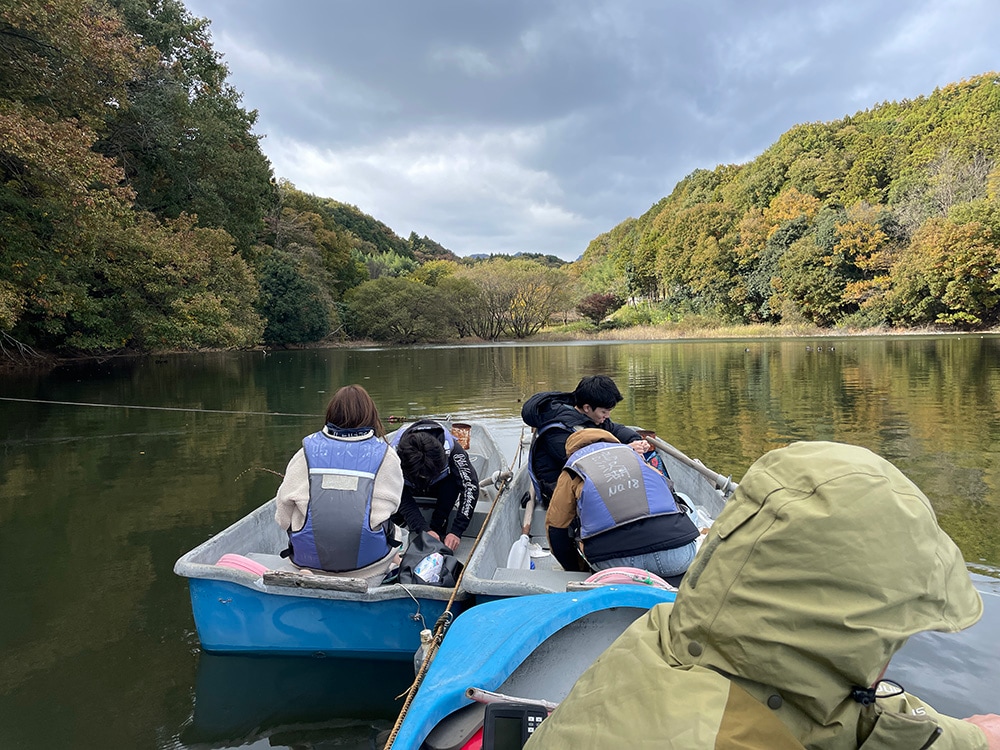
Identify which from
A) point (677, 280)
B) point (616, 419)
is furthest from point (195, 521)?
point (677, 280)

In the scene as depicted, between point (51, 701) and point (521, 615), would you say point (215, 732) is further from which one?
point (521, 615)

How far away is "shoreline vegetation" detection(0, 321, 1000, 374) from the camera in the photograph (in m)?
20.6

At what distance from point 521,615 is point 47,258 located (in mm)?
13247

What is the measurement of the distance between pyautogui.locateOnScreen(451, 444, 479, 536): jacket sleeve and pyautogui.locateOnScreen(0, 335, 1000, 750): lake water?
1.06 meters

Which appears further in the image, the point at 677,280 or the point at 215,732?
the point at 677,280

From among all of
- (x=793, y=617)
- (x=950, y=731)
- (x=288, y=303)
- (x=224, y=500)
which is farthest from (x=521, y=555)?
(x=288, y=303)

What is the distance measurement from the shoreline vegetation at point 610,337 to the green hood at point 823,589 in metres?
22.9

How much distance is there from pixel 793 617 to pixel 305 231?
49.9 metres

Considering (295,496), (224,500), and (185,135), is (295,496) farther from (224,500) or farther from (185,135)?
(185,135)

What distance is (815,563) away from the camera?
2.97 feet

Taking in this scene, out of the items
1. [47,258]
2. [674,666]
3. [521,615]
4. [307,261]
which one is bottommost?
[521,615]

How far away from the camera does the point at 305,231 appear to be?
4662cm

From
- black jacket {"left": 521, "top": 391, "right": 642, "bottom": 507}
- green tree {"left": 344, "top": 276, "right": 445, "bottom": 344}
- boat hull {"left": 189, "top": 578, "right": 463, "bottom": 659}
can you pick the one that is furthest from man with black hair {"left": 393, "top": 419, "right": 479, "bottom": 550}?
green tree {"left": 344, "top": 276, "right": 445, "bottom": 344}

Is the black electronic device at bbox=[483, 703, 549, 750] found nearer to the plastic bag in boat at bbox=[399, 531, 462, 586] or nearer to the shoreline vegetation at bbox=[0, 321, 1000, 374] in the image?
the plastic bag in boat at bbox=[399, 531, 462, 586]
